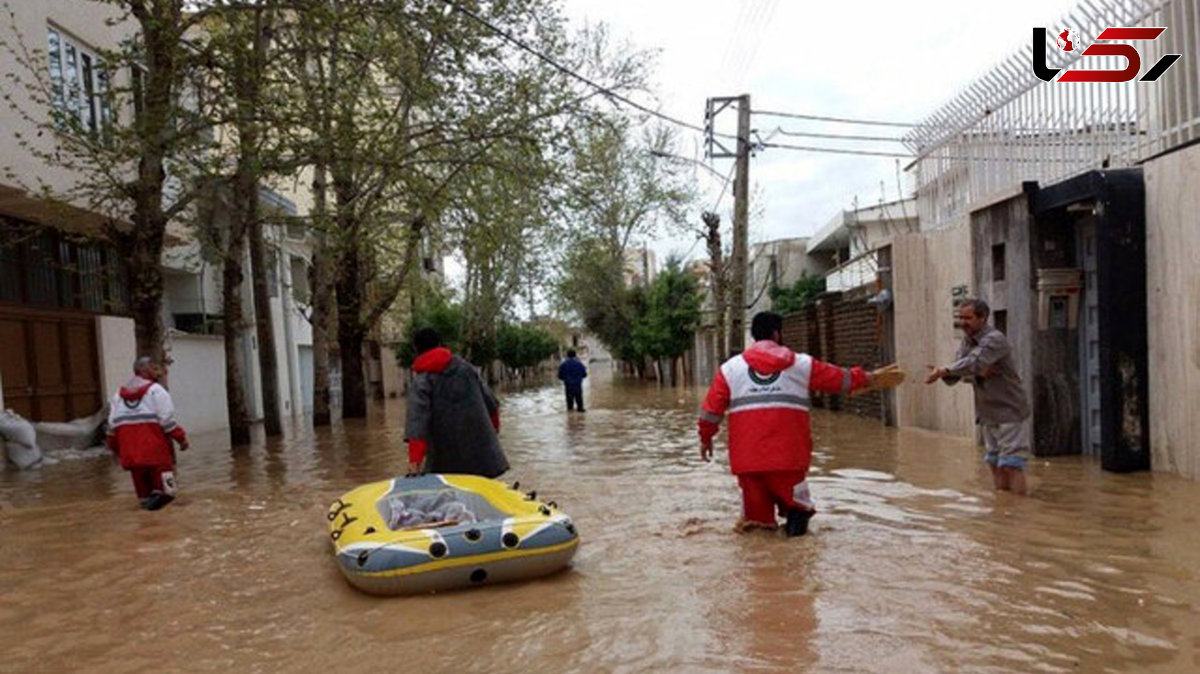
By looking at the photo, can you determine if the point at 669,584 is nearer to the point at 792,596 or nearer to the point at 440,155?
the point at 792,596

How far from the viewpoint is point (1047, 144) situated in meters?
10.3

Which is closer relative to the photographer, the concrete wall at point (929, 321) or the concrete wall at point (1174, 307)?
the concrete wall at point (1174, 307)

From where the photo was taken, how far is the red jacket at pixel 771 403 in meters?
6.61

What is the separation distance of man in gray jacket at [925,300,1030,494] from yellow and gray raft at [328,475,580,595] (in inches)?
141

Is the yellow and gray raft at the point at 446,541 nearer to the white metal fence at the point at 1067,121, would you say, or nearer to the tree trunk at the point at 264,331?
the white metal fence at the point at 1067,121

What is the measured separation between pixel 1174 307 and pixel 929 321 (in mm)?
5293

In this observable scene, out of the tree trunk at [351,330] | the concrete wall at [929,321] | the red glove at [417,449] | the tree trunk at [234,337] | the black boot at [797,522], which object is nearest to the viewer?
the black boot at [797,522]

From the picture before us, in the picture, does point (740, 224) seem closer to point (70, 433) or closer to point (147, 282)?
point (147, 282)

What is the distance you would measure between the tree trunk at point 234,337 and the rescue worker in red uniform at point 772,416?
11.7m

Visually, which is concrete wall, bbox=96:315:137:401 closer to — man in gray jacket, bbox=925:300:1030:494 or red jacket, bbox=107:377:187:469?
red jacket, bbox=107:377:187:469

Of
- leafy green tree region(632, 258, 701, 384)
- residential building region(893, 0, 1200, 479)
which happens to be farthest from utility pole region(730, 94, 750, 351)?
leafy green tree region(632, 258, 701, 384)

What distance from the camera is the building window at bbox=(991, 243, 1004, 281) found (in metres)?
11.2

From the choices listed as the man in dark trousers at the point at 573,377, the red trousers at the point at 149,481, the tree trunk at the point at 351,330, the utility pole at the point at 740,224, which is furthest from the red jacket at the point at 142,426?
the man in dark trousers at the point at 573,377

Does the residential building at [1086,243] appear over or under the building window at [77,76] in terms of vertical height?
under
